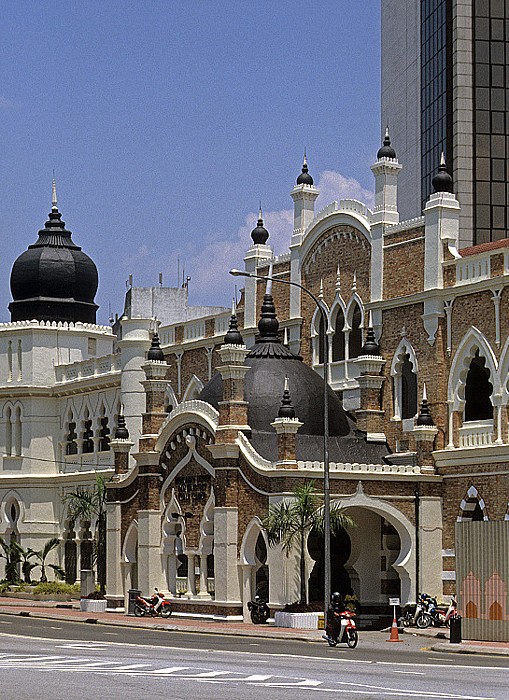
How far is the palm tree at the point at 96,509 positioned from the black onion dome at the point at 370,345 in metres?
12.1

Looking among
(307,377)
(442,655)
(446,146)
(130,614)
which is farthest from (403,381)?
(446,146)

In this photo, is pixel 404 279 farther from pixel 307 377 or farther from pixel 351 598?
pixel 351 598

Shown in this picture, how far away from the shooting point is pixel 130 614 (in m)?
53.4

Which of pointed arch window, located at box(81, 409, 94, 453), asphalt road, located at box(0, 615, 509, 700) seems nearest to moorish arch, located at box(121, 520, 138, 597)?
asphalt road, located at box(0, 615, 509, 700)

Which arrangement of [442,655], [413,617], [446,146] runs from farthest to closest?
[446,146] < [413,617] < [442,655]

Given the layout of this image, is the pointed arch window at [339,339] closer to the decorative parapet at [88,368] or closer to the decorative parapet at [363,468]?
the decorative parapet at [363,468]

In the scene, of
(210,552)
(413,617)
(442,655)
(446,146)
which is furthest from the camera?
(446,146)

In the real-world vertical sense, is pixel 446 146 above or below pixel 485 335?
above

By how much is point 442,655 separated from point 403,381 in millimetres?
18620

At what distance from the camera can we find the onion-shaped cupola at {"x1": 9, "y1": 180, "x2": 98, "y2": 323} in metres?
75.4

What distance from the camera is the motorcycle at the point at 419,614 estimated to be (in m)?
46.4

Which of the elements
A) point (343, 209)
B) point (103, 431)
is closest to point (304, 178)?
point (343, 209)

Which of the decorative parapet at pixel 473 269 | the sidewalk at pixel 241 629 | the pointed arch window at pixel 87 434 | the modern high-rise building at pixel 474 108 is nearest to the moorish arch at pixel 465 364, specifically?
the decorative parapet at pixel 473 269

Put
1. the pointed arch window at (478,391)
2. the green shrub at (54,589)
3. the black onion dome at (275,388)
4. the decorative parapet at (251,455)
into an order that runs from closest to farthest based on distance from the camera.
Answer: the decorative parapet at (251,455)
the pointed arch window at (478,391)
the black onion dome at (275,388)
the green shrub at (54,589)
